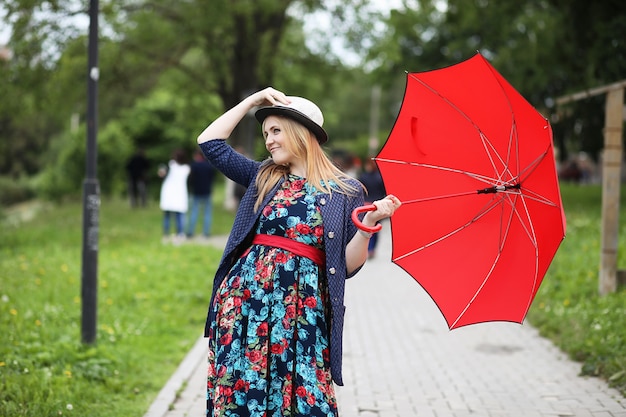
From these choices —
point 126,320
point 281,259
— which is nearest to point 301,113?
point 281,259

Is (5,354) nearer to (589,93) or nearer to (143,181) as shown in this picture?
(589,93)

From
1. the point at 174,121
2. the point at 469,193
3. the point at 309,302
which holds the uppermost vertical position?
the point at 174,121

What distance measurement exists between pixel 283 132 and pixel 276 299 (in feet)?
2.46

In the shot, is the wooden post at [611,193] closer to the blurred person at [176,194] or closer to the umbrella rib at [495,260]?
the umbrella rib at [495,260]

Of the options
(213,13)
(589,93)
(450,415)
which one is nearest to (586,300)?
(589,93)

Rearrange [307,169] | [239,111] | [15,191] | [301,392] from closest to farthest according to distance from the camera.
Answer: [301,392]
[307,169]
[239,111]
[15,191]

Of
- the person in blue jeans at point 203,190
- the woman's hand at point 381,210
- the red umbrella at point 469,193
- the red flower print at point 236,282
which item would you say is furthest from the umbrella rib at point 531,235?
the person in blue jeans at point 203,190

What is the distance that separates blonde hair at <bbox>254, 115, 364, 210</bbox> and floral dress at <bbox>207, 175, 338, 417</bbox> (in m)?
0.07

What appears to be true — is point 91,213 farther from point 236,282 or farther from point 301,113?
point 301,113

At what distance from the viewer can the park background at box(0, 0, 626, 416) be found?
21.9ft

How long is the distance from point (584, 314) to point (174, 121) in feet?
122

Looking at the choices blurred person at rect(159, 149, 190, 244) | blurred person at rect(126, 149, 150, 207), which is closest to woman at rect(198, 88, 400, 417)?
blurred person at rect(159, 149, 190, 244)

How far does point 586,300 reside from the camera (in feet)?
29.0

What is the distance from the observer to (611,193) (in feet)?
28.7
